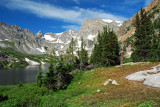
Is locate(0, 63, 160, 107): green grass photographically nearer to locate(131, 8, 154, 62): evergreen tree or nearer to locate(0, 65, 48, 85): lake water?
locate(131, 8, 154, 62): evergreen tree

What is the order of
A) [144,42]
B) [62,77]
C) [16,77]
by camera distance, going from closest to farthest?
[62,77] → [144,42] → [16,77]

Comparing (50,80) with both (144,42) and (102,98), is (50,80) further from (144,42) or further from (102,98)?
(144,42)

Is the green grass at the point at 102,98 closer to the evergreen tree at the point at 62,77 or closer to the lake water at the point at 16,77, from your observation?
the evergreen tree at the point at 62,77

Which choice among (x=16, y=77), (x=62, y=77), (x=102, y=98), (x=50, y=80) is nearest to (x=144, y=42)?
(x=62, y=77)

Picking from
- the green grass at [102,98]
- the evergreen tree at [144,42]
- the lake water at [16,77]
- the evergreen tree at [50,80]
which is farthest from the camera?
the lake water at [16,77]

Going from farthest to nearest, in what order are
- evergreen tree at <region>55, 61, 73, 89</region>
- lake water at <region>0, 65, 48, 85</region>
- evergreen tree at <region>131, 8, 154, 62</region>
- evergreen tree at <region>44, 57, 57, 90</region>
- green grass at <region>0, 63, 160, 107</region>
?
lake water at <region>0, 65, 48, 85</region>
evergreen tree at <region>131, 8, 154, 62</region>
evergreen tree at <region>55, 61, 73, 89</region>
evergreen tree at <region>44, 57, 57, 90</region>
green grass at <region>0, 63, 160, 107</region>

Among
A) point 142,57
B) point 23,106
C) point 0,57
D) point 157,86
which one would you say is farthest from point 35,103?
point 0,57

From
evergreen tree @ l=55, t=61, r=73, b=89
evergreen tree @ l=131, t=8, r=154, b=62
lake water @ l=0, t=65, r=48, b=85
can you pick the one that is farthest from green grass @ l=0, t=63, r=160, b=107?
lake water @ l=0, t=65, r=48, b=85

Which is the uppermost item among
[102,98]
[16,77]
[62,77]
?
[102,98]

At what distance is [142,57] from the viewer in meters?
36.9

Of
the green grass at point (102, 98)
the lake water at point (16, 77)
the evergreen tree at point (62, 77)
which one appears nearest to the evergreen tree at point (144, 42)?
A: the green grass at point (102, 98)

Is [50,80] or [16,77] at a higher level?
[50,80]

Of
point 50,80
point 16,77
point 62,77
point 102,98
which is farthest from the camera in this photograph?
point 16,77

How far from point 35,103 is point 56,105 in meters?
3.40
